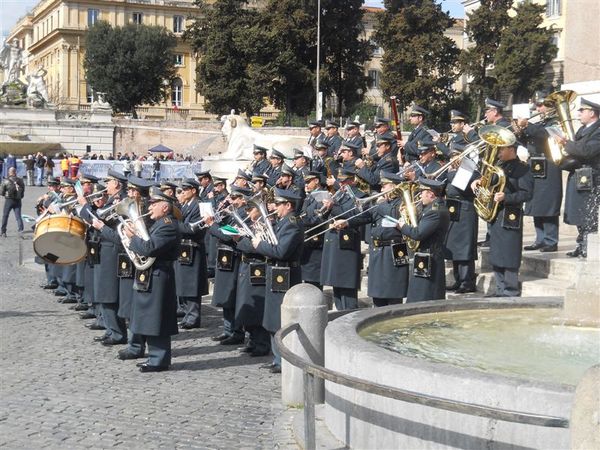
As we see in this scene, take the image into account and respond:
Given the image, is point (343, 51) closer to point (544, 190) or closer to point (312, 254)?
point (544, 190)

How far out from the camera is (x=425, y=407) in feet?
19.1

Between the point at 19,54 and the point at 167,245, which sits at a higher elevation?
the point at 19,54

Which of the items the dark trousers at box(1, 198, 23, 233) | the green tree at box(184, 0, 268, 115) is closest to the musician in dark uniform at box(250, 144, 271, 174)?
the dark trousers at box(1, 198, 23, 233)

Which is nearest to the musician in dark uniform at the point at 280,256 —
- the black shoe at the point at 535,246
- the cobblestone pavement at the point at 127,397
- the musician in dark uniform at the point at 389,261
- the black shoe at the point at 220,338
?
the cobblestone pavement at the point at 127,397

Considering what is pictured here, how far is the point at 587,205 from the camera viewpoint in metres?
11.4

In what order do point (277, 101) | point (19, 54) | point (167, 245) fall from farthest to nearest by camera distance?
point (19, 54) → point (277, 101) → point (167, 245)

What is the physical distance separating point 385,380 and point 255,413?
89.6 inches

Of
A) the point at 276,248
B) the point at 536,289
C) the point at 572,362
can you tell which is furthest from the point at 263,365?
the point at 572,362

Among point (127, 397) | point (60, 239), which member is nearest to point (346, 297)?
point (60, 239)

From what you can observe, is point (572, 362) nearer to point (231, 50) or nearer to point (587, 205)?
point (587, 205)

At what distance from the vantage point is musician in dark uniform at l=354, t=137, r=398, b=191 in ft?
42.6

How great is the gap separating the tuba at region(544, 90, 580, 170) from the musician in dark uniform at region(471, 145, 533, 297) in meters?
0.65

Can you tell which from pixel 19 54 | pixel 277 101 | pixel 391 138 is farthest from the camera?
pixel 19 54

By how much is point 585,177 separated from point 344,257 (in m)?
2.83
